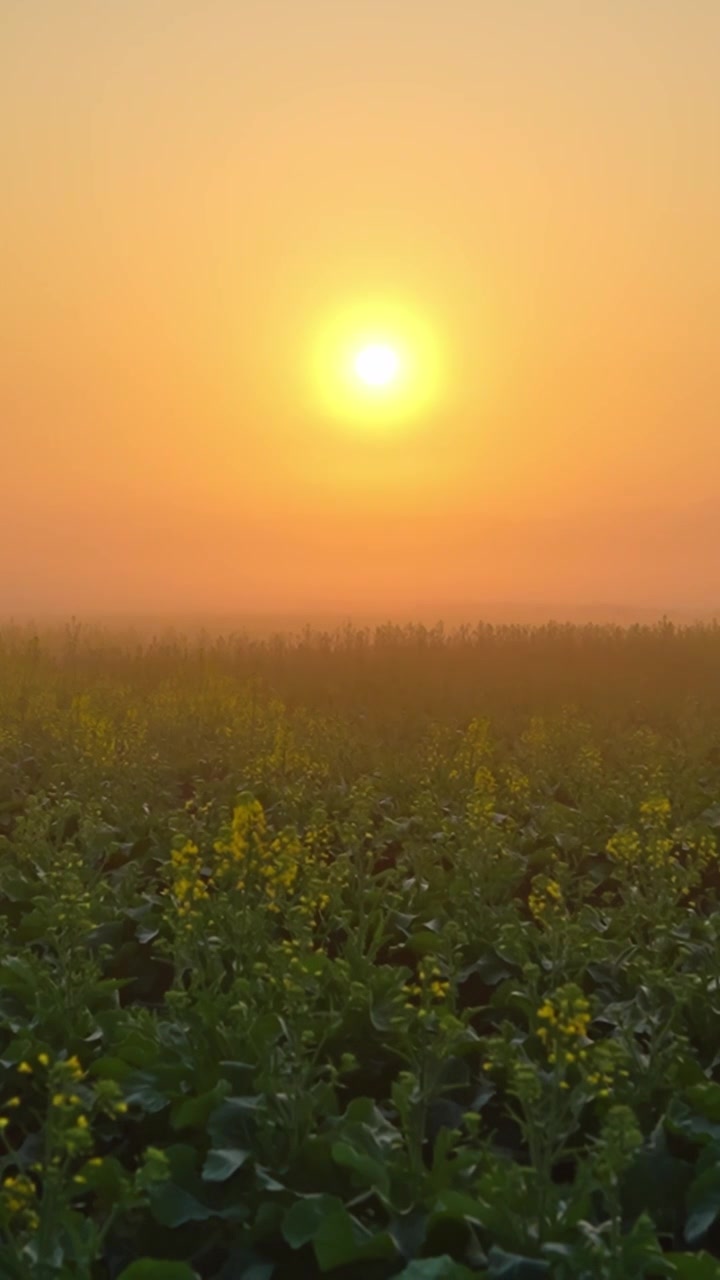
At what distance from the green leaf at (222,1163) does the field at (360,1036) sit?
0.03 metres

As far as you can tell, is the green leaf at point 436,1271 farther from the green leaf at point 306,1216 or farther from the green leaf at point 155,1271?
the green leaf at point 155,1271

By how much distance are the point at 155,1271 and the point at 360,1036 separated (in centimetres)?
207

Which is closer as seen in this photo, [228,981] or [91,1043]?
[91,1043]

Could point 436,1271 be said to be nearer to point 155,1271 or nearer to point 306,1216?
point 306,1216

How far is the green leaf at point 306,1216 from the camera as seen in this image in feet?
13.4

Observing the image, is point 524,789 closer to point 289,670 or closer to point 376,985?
point 376,985

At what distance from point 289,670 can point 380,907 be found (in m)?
17.1

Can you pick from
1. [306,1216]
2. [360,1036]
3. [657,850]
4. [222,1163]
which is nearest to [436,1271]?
[306,1216]

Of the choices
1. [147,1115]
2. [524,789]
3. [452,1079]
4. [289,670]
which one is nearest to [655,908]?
[452,1079]

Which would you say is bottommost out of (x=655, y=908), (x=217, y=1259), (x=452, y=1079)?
(x=217, y=1259)

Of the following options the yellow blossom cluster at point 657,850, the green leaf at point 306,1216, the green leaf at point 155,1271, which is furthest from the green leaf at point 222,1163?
the yellow blossom cluster at point 657,850

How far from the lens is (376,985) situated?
5.80m

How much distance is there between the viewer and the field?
4012 mm

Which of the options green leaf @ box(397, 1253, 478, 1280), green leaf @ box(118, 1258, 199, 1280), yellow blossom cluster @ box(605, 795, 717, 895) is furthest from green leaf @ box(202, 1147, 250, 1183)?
yellow blossom cluster @ box(605, 795, 717, 895)
